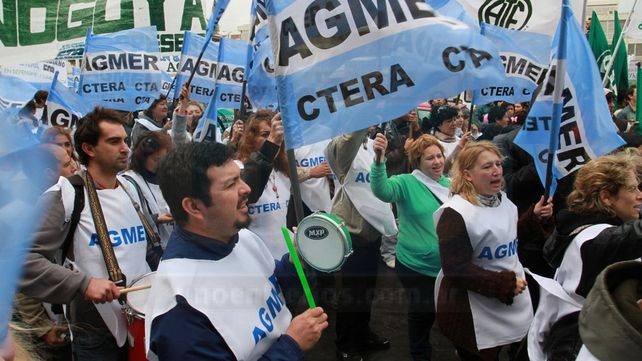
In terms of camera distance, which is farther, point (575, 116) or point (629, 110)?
point (629, 110)

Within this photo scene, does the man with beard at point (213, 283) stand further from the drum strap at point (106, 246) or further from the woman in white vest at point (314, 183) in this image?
the woman in white vest at point (314, 183)

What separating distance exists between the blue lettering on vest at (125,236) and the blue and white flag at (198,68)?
173 inches

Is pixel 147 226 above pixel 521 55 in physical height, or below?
below

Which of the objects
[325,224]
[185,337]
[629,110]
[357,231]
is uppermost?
[325,224]

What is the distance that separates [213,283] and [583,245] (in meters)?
1.60

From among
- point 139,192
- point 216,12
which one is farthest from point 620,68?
point 139,192

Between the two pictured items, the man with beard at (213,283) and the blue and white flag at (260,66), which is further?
the blue and white flag at (260,66)

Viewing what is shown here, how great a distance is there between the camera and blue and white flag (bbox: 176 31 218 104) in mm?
6965

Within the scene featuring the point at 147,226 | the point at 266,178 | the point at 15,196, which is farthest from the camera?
the point at 266,178

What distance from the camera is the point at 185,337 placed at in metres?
1.69

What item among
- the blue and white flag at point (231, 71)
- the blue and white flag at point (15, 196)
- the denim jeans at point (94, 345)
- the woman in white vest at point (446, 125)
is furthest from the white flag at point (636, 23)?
the blue and white flag at point (15, 196)

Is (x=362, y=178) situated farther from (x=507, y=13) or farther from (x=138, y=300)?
(x=507, y=13)

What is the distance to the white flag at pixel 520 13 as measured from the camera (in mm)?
5344

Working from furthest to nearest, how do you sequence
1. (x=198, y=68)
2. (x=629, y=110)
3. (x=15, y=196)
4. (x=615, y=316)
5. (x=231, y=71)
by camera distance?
1. (x=629, y=110)
2. (x=198, y=68)
3. (x=231, y=71)
4. (x=615, y=316)
5. (x=15, y=196)
